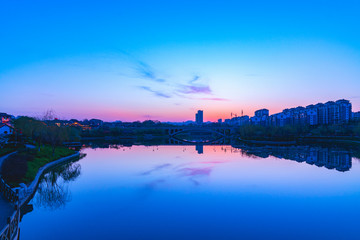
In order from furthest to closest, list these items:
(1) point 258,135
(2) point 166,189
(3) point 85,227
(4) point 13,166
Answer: (1) point 258,135
(4) point 13,166
(2) point 166,189
(3) point 85,227

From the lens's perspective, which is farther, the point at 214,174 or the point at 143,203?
the point at 214,174

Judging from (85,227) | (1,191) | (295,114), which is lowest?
(85,227)

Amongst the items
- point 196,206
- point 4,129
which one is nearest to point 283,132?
point 196,206

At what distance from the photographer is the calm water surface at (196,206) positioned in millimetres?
10609

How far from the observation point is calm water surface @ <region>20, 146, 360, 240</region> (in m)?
10.6

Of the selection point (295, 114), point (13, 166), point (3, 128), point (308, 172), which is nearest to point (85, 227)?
point (13, 166)

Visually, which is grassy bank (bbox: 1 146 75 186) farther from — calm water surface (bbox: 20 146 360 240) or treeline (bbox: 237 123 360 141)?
treeline (bbox: 237 123 360 141)

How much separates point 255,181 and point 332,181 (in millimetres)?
6292

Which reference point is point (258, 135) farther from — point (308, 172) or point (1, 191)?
point (1, 191)

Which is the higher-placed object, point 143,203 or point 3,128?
point 3,128

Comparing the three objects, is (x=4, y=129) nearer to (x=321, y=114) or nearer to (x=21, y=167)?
(x=21, y=167)

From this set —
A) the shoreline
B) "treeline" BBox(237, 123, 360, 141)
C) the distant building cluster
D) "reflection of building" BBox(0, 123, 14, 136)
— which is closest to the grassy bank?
the shoreline

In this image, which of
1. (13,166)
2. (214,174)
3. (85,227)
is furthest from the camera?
(214,174)

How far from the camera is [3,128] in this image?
47.3 metres
